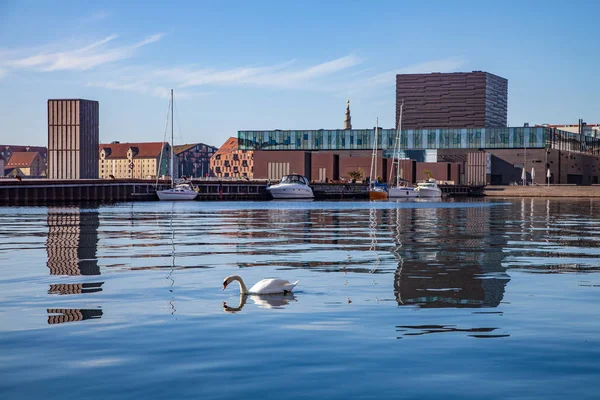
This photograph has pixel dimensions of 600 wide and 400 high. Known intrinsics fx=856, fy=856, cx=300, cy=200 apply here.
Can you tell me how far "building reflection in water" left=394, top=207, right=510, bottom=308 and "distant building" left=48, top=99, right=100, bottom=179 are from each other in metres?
142

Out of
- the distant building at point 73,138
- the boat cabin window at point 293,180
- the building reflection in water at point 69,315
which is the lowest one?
the building reflection in water at point 69,315

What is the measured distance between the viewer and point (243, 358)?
487 inches

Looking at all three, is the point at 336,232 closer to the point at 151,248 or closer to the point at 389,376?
the point at 151,248

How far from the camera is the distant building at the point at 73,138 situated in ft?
570

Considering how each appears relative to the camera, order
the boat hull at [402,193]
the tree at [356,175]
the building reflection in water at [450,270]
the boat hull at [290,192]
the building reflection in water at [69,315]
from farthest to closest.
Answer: the tree at [356,175] < the boat hull at [402,193] < the boat hull at [290,192] < the building reflection in water at [450,270] < the building reflection in water at [69,315]

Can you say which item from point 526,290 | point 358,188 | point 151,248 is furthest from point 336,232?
point 358,188

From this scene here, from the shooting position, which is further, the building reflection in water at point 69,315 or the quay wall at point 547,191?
the quay wall at point 547,191

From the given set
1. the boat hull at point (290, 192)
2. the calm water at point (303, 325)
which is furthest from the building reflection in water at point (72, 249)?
the boat hull at point (290, 192)

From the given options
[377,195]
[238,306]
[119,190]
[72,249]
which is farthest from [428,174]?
[238,306]

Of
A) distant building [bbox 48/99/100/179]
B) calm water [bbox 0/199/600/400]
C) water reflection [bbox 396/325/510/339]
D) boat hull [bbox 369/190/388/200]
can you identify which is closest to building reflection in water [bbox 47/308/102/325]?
calm water [bbox 0/199/600/400]

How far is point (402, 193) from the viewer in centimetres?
13875

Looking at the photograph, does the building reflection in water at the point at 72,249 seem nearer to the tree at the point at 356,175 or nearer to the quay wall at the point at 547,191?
the quay wall at the point at 547,191

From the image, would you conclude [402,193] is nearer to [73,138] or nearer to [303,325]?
[73,138]

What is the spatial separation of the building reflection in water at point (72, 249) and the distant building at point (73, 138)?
12978cm
